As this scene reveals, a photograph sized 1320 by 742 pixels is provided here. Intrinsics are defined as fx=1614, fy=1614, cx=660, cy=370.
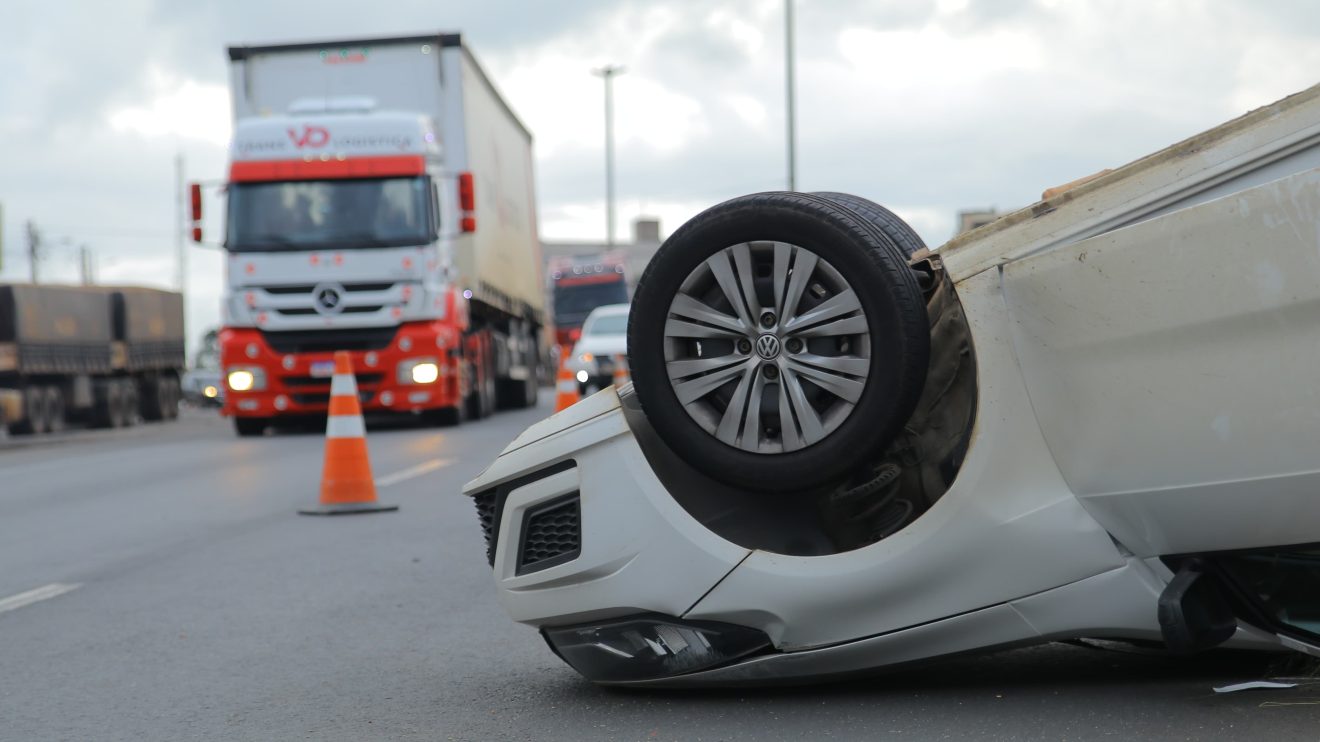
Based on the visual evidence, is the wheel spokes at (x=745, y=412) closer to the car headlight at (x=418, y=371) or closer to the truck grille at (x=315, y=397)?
the car headlight at (x=418, y=371)

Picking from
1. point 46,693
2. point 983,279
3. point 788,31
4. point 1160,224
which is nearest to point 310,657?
point 46,693

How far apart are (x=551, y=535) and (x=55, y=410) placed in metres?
27.8

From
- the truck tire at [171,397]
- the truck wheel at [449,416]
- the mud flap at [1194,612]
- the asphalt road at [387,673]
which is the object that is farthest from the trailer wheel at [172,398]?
the mud flap at [1194,612]

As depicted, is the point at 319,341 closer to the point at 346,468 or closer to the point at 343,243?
the point at 343,243

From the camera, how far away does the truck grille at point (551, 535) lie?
4031 mm

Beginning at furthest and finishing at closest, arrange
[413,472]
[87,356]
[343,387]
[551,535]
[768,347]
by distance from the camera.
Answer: [87,356], [413,472], [343,387], [551,535], [768,347]

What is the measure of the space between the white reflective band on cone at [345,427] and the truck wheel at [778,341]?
5.87 meters

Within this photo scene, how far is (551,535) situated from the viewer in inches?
161

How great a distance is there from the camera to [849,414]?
3838mm

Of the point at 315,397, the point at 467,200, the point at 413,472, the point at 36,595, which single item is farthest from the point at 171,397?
the point at 36,595

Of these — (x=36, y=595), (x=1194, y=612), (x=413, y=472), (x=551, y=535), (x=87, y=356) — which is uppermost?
(x=87, y=356)

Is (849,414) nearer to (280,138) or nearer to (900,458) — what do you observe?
(900,458)

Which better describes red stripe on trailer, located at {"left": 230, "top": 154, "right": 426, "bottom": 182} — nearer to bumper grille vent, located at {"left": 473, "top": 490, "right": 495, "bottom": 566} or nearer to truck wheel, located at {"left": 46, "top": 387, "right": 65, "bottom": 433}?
truck wheel, located at {"left": 46, "top": 387, "right": 65, "bottom": 433}

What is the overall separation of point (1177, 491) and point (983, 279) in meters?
0.63
